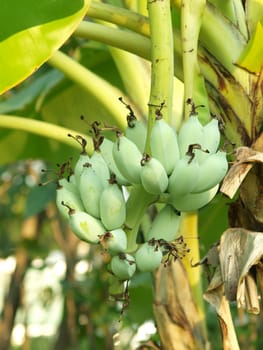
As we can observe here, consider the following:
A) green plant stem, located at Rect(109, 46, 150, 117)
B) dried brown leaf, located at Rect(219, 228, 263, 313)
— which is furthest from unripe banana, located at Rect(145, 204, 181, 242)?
green plant stem, located at Rect(109, 46, 150, 117)

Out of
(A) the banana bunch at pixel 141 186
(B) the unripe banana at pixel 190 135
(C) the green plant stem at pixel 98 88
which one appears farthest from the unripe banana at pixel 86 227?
Answer: (C) the green plant stem at pixel 98 88

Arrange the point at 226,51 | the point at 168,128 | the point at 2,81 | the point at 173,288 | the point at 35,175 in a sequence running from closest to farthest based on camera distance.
→ the point at 168,128, the point at 2,81, the point at 226,51, the point at 173,288, the point at 35,175

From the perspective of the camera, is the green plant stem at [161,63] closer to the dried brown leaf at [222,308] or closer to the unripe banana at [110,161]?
the unripe banana at [110,161]

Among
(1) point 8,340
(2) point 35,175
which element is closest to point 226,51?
(2) point 35,175

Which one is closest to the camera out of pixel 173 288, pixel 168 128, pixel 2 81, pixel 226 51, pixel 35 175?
pixel 168 128

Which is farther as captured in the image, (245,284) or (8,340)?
(8,340)

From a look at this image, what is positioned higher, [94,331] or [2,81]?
[94,331]

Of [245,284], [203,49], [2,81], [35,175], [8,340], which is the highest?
[35,175]

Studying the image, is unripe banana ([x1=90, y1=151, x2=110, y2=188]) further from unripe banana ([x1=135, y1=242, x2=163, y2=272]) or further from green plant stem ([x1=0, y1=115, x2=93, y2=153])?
green plant stem ([x1=0, y1=115, x2=93, y2=153])

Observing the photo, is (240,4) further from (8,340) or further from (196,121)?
(8,340)
